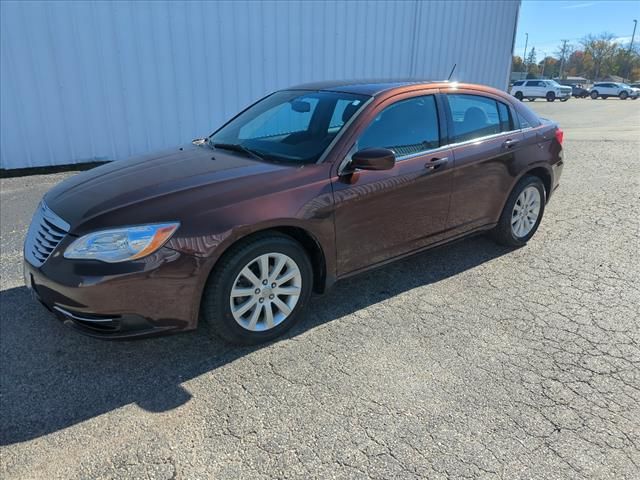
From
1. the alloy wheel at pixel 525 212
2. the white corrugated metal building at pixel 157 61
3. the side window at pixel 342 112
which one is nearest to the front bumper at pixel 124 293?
the side window at pixel 342 112

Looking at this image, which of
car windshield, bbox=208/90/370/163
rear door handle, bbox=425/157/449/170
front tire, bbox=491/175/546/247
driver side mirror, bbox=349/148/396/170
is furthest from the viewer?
front tire, bbox=491/175/546/247

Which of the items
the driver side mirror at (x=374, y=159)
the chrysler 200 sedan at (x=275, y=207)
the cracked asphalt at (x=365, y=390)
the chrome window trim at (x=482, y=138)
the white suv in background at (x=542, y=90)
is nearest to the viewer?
the cracked asphalt at (x=365, y=390)

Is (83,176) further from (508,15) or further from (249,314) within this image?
(508,15)

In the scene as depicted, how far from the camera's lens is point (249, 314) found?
10.0 ft

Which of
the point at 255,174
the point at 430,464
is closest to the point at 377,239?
the point at 255,174

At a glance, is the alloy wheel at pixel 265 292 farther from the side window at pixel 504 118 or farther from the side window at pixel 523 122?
the side window at pixel 523 122

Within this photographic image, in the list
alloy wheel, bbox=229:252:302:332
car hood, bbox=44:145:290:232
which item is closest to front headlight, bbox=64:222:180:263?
car hood, bbox=44:145:290:232

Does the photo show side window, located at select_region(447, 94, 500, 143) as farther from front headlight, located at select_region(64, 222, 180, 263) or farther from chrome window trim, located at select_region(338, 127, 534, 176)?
front headlight, located at select_region(64, 222, 180, 263)

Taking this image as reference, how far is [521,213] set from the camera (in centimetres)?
465

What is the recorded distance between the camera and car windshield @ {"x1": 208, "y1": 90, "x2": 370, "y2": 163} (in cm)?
340

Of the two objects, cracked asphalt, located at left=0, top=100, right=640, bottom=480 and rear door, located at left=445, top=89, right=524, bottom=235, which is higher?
rear door, located at left=445, top=89, right=524, bottom=235

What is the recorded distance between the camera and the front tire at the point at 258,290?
2840mm

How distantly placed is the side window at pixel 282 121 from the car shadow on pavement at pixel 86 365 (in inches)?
53.4

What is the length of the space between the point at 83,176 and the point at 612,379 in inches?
148
